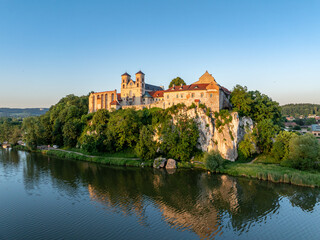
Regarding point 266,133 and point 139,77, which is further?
point 139,77

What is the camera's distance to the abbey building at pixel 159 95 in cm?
4591

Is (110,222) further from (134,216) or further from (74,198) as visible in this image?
(74,198)

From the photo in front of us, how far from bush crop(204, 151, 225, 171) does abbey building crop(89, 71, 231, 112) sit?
1123cm

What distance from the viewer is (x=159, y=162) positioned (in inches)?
1662

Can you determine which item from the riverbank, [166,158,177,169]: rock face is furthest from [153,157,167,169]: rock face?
the riverbank

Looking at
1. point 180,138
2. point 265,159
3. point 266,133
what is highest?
point 266,133

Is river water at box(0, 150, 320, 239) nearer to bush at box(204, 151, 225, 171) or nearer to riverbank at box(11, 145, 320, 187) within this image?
riverbank at box(11, 145, 320, 187)

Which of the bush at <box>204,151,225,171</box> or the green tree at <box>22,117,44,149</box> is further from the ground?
the green tree at <box>22,117,44,149</box>

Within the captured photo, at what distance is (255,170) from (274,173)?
2767 millimetres

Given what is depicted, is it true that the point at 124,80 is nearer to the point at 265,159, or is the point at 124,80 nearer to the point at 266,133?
the point at 266,133

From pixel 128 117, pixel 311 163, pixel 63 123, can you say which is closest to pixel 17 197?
pixel 128 117

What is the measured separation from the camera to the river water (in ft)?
64.6

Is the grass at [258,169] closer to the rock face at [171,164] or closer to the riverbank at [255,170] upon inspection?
the riverbank at [255,170]

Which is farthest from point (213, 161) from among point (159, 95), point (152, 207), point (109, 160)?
point (159, 95)
